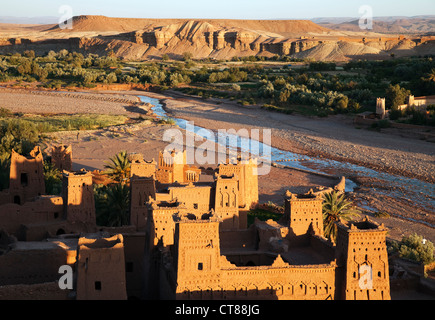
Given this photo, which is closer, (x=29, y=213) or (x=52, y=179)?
(x=29, y=213)

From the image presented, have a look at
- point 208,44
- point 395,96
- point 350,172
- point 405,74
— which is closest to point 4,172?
point 350,172

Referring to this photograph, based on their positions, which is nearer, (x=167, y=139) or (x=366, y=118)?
(x=167, y=139)

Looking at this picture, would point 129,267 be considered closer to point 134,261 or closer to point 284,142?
point 134,261

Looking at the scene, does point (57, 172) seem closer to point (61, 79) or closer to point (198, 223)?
point (198, 223)

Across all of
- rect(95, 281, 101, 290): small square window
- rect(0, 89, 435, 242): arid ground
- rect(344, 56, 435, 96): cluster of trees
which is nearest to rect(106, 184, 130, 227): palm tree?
rect(95, 281, 101, 290): small square window

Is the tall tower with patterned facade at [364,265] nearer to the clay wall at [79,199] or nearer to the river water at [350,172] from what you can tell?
the clay wall at [79,199]

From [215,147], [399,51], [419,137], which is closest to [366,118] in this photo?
[419,137]
